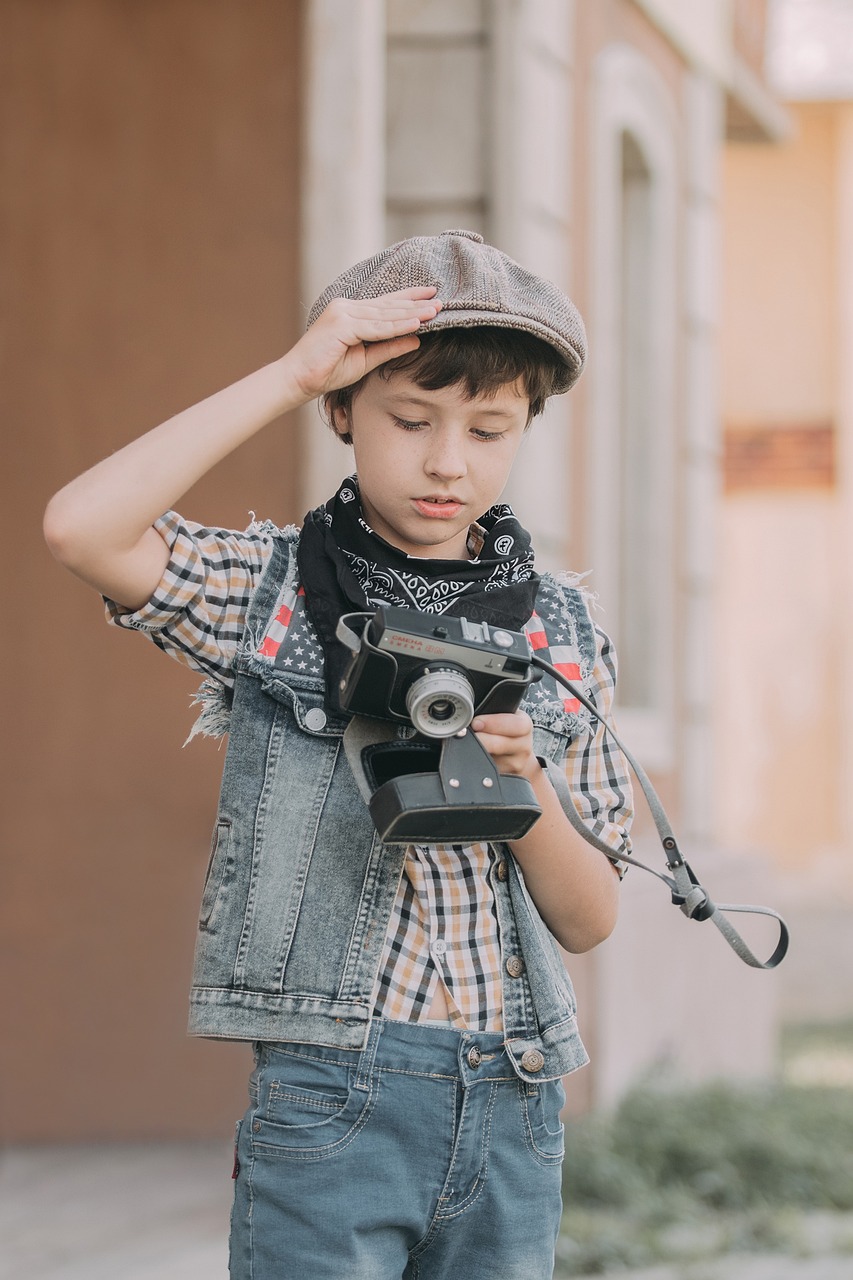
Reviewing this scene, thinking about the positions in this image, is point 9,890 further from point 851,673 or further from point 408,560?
point 851,673

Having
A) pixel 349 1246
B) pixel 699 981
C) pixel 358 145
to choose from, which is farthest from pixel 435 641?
pixel 699 981

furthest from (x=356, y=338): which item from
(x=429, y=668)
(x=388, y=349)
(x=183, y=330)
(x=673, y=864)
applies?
(x=183, y=330)

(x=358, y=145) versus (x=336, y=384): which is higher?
(x=358, y=145)

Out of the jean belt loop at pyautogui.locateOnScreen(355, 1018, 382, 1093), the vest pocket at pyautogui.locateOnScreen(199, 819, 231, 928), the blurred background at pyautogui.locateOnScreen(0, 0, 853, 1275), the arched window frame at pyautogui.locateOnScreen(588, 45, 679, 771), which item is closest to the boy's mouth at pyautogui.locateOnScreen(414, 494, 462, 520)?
the vest pocket at pyautogui.locateOnScreen(199, 819, 231, 928)

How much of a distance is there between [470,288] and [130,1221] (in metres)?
2.91

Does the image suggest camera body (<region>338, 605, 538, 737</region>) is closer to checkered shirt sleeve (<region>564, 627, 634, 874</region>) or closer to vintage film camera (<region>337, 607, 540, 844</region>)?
vintage film camera (<region>337, 607, 540, 844</region>)

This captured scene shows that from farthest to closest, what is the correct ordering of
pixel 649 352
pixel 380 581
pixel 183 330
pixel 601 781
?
pixel 649 352 < pixel 183 330 < pixel 601 781 < pixel 380 581

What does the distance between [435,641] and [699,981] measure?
→ 16.3 feet

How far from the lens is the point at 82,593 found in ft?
16.0

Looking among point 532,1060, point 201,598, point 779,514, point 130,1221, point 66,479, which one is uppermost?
point 779,514

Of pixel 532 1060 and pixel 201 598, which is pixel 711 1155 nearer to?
pixel 532 1060

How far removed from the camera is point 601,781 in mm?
2137

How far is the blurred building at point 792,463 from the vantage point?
1230 cm

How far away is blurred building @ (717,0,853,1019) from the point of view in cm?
1230
